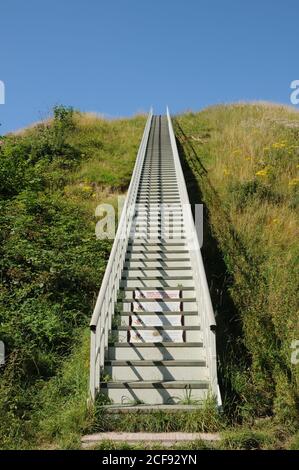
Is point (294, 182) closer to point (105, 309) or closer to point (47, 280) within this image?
point (47, 280)

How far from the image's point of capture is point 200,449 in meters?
5.71

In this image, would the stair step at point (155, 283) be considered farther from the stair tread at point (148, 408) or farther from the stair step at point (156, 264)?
the stair tread at point (148, 408)

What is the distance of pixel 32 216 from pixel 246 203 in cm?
578

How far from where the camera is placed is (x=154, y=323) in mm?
8539

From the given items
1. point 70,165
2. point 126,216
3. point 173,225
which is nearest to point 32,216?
point 126,216

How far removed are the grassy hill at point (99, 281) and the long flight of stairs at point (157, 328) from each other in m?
0.44

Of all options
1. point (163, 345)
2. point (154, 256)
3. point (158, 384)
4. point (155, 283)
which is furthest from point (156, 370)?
point (154, 256)

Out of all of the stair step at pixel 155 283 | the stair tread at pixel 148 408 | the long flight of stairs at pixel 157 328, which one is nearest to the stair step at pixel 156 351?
the long flight of stairs at pixel 157 328

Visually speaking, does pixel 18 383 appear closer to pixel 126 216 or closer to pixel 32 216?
pixel 126 216

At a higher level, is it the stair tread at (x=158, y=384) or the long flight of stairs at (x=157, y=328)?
the long flight of stairs at (x=157, y=328)

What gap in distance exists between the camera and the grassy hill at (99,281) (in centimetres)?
640

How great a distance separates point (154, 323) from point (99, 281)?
232 cm

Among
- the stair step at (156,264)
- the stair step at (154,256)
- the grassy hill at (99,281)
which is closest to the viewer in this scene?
the grassy hill at (99,281)

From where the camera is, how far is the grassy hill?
21.0ft
